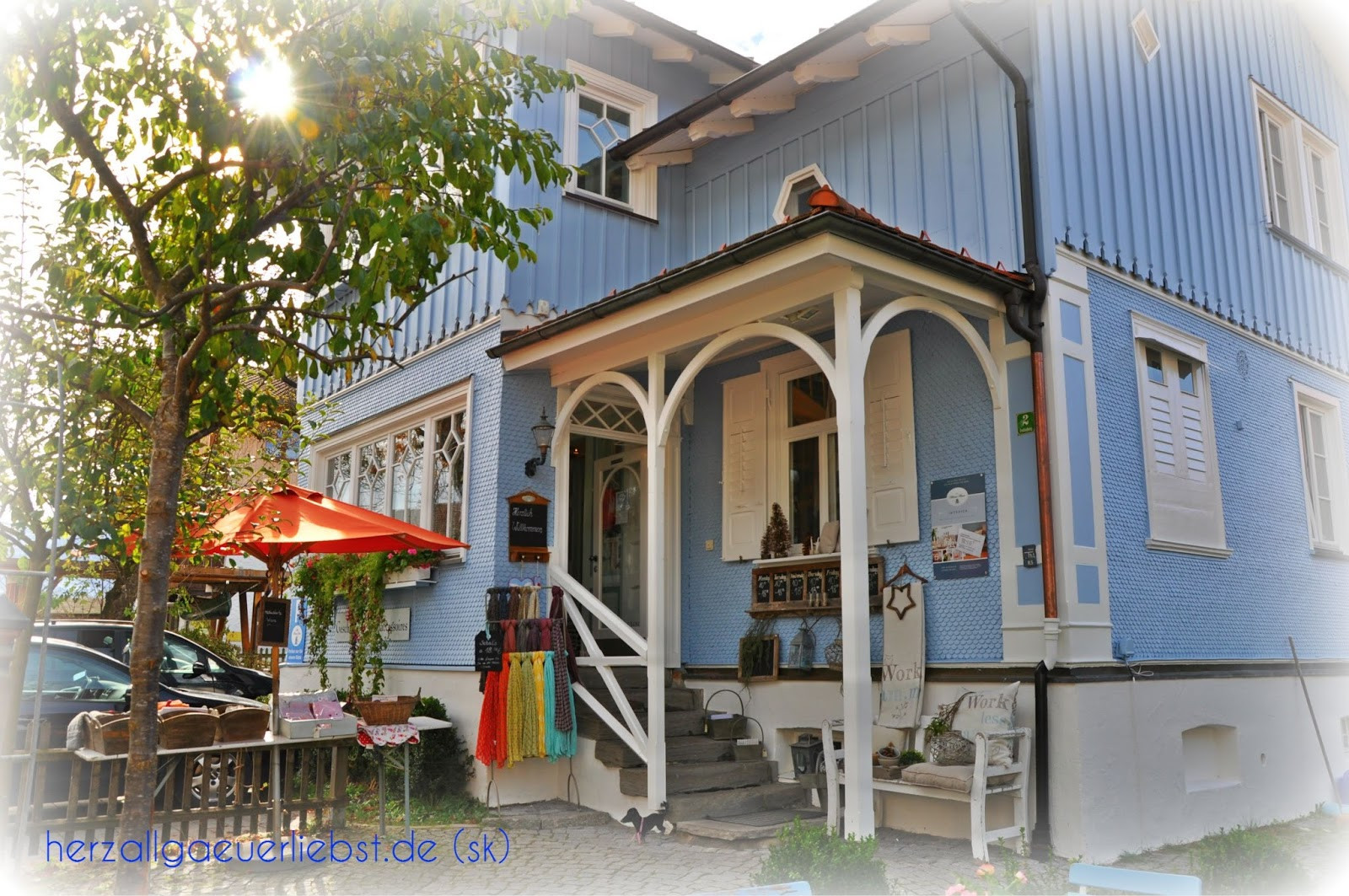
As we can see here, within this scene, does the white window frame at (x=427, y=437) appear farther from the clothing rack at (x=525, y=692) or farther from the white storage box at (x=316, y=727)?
the white storage box at (x=316, y=727)

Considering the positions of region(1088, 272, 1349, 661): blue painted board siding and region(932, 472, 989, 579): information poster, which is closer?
region(932, 472, 989, 579): information poster

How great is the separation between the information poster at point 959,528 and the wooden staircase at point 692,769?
6.81 ft

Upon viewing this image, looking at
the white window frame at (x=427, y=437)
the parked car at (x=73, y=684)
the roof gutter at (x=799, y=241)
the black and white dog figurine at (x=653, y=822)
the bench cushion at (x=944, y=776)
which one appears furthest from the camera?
the white window frame at (x=427, y=437)

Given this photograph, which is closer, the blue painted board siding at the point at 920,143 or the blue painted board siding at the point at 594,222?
the blue painted board siding at the point at 920,143

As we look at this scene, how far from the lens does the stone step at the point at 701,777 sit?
7.76m

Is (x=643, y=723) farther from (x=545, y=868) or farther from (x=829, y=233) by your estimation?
(x=829, y=233)

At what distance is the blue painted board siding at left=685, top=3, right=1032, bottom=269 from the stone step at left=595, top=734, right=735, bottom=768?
425 centimetres

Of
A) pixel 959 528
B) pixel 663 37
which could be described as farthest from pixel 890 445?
pixel 663 37

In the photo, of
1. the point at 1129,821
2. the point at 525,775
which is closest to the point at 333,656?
A: the point at 525,775

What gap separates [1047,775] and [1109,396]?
2.78 metres

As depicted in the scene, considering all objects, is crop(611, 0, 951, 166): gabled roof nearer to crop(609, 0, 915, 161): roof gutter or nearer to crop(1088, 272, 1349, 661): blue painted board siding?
crop(609, 0, 915, 161): roof gutter

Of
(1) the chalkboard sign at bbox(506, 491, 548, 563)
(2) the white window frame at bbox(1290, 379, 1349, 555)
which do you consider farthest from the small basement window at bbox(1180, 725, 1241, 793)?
(1) the chalkboard sign at bbox(506, 491, 548, 563)

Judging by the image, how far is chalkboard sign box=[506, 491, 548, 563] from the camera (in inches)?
352

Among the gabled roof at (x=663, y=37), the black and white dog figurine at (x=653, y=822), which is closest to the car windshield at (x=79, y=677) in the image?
the black and white dog figurine at (x=653, y=822)
